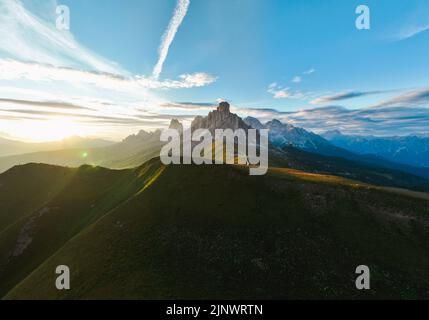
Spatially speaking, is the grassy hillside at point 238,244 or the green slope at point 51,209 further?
the green slope at point 51,209

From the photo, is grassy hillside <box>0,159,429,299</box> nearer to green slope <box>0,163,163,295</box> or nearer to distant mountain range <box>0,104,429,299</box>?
distant mountain range <box>0,104,429,299</box>

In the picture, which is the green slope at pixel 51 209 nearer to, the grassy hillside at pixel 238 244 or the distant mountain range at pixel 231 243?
the distant mountain range at pixel 231 243

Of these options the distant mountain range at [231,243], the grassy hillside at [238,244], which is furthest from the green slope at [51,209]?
the grassy hillside at [238,244]

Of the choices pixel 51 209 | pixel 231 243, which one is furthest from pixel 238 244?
pixel 51 209

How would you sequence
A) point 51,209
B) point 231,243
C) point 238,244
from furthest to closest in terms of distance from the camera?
point 51,209 < point 231,243 < point 238,244

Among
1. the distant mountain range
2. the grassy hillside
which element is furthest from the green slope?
the grassy hillside

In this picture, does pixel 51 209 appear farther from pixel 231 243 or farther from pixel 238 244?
pixel 238 244

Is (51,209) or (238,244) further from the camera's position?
(51,209)
